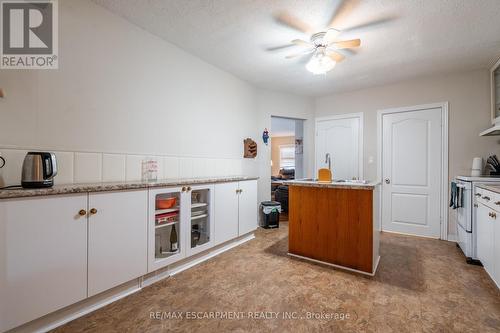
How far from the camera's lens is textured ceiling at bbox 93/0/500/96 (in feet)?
6.46

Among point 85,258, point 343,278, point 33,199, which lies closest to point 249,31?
point 33,199

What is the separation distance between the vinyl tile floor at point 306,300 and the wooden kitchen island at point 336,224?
0.12 meters

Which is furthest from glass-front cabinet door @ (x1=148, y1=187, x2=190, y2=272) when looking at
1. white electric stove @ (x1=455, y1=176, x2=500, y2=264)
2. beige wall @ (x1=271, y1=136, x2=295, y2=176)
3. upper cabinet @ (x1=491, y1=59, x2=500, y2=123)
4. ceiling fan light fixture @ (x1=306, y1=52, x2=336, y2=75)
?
beige wall @ (x1=271, y1=136, x2=295, y2=176)

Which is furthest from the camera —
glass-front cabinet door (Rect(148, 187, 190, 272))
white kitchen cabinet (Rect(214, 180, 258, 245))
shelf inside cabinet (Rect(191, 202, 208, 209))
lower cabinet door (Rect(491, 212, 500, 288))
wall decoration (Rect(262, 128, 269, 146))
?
wall decoration (Rect(262, 128, 269, 146))

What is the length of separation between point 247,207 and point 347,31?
2.44m

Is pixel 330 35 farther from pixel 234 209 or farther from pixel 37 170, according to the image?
pixel 37 170

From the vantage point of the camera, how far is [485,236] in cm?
219

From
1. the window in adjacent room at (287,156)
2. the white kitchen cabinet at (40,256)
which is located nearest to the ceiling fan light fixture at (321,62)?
the white kitchen cabinet at (40,256)

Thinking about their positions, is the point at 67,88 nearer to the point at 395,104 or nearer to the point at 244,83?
the point at 244,83

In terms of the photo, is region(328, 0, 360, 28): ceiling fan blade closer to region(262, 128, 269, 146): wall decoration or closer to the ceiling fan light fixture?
the ceiling fan light fixture

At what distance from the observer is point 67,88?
183 cm

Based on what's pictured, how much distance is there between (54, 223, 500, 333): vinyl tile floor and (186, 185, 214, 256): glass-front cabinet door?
9.3 inches

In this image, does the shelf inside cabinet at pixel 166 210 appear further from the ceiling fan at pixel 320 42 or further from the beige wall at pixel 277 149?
the beige wall at pixel 277 149

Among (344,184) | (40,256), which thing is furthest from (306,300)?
(40,256)
